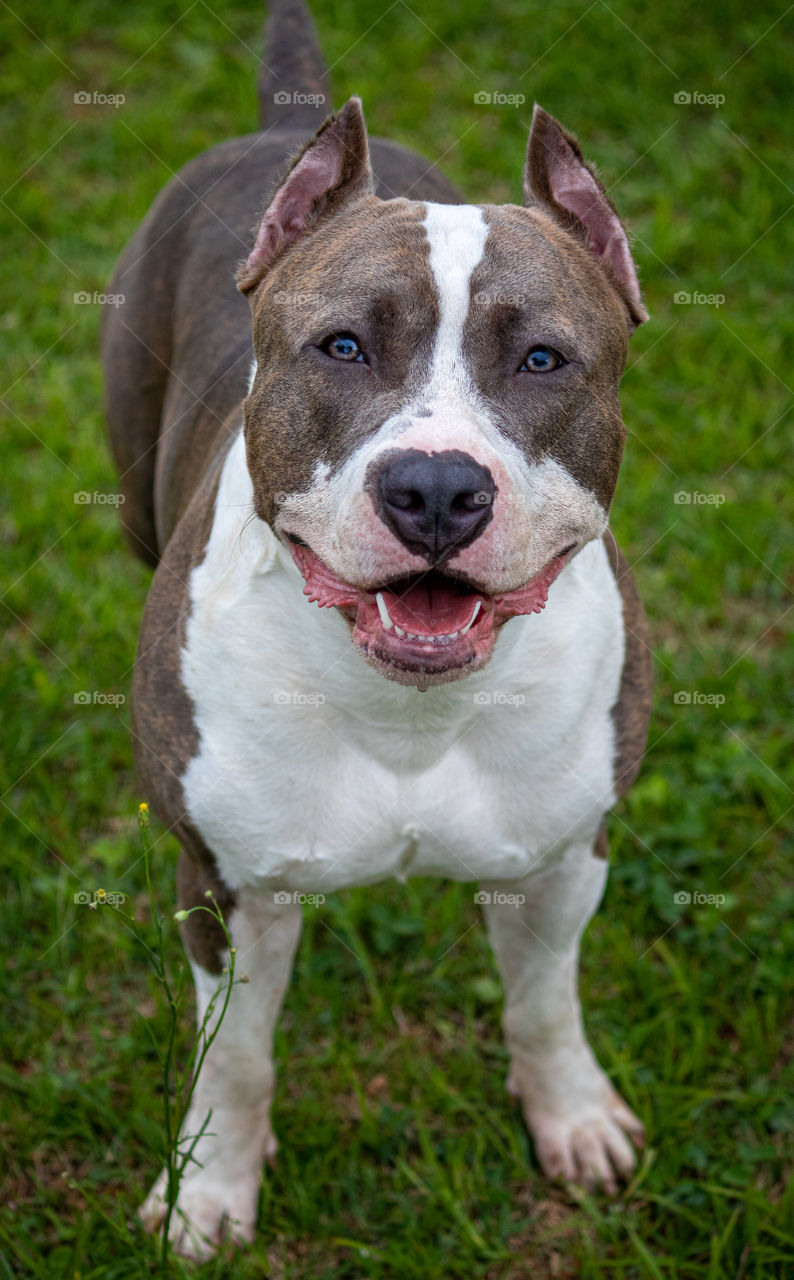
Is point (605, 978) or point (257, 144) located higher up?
point (257, 144)

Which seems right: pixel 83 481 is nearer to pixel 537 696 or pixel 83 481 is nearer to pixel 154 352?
pixel 154 352

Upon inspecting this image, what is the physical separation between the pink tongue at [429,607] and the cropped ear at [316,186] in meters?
0.71

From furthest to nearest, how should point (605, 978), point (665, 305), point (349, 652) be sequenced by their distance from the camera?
point (665, 305)
point (605, 978)
point (349, 652)

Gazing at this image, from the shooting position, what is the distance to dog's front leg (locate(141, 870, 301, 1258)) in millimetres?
2670

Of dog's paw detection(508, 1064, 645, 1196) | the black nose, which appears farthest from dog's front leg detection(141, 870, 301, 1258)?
the black nose

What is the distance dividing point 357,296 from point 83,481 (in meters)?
2.78

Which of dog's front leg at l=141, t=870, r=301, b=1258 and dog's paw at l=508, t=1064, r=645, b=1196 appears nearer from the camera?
dog's front leg at l=141, t=870, r=301, b=1258

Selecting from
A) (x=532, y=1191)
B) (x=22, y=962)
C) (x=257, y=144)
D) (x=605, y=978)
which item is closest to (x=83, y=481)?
(x=257, y=144)

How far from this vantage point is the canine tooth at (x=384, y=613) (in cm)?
204

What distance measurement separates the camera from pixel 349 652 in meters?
2.28

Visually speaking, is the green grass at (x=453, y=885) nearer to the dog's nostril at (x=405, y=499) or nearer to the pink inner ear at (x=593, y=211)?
the pink inner ear at (x=593, y=211)

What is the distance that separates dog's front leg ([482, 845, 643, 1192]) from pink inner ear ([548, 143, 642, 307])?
117 centimetres

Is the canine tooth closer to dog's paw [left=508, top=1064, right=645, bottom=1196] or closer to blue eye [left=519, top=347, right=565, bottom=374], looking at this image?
blue eye [left=519, top=347, right=565, bottom=374]

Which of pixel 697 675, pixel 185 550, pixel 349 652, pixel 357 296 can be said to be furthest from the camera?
pixel 697 675
